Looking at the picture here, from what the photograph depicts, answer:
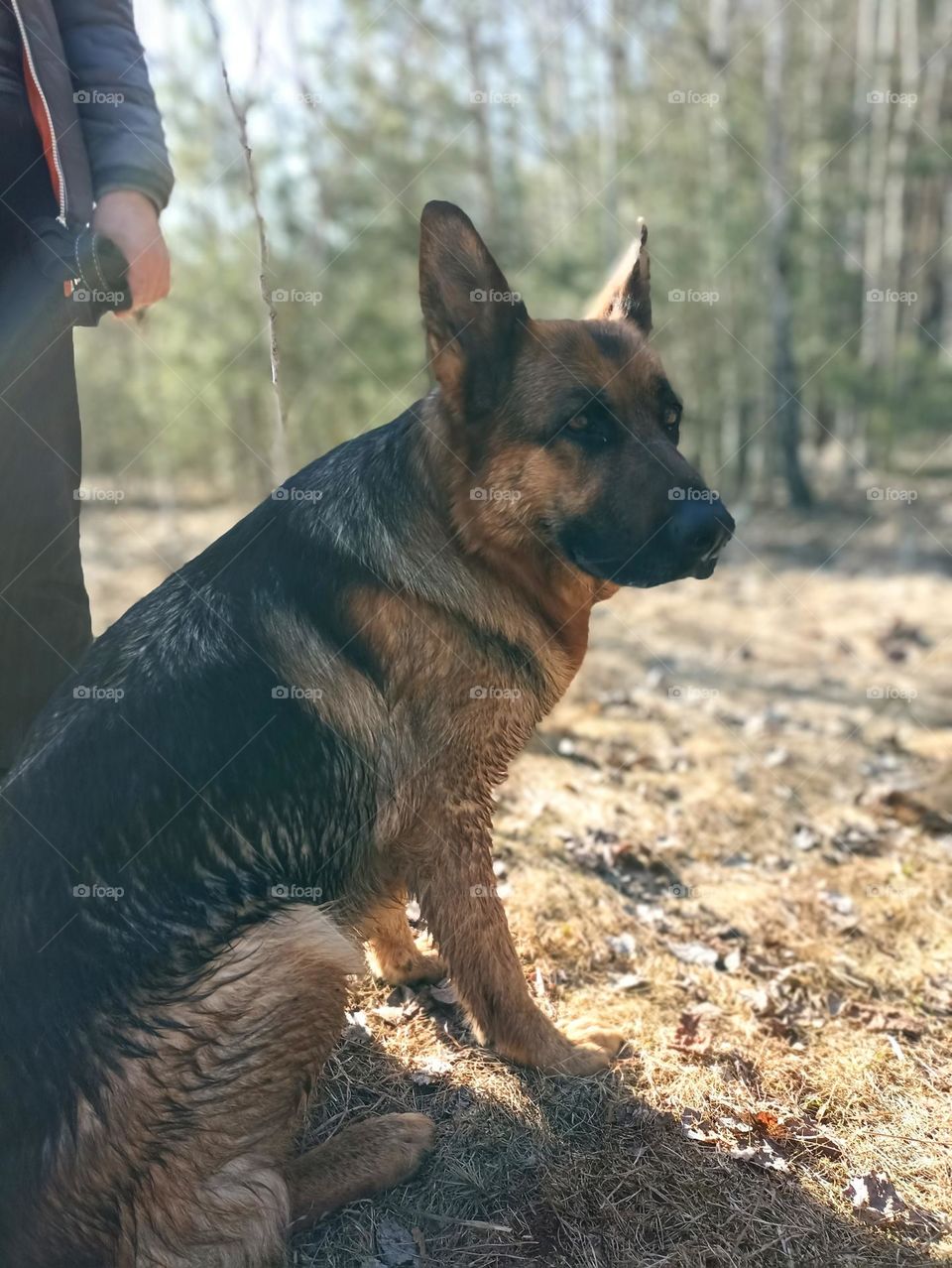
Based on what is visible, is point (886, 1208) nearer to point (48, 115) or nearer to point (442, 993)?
point (442, 993)

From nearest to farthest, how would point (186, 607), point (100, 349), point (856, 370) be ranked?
point (186, 607) < point (856, 370) < point (100, 349)

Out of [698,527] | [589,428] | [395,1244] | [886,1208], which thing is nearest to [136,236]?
[589,428]

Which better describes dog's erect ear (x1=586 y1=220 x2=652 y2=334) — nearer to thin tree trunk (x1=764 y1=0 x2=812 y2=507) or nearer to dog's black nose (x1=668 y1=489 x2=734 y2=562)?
dog's black nose (x1=668 y1=489 x2=734 y2=562)

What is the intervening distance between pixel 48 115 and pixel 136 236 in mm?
418

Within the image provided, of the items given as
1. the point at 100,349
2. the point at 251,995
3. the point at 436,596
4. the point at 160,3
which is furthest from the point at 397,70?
the point at 251,995

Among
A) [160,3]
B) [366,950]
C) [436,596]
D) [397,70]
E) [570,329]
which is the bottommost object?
[366,950]

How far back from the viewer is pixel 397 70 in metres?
15.5

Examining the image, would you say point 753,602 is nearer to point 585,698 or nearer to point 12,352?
point 585,698

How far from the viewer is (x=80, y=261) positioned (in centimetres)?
293

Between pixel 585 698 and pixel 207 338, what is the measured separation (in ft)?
39.0

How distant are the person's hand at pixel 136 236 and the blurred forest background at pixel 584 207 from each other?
10.1 m

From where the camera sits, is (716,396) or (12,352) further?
→ (716,396)

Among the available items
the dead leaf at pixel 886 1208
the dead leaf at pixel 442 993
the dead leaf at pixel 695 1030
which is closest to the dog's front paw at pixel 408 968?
the dead leaf at pixel 442 993

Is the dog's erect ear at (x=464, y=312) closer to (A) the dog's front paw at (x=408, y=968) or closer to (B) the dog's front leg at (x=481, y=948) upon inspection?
(B) the dog's front leg at (x=481, y=948)
